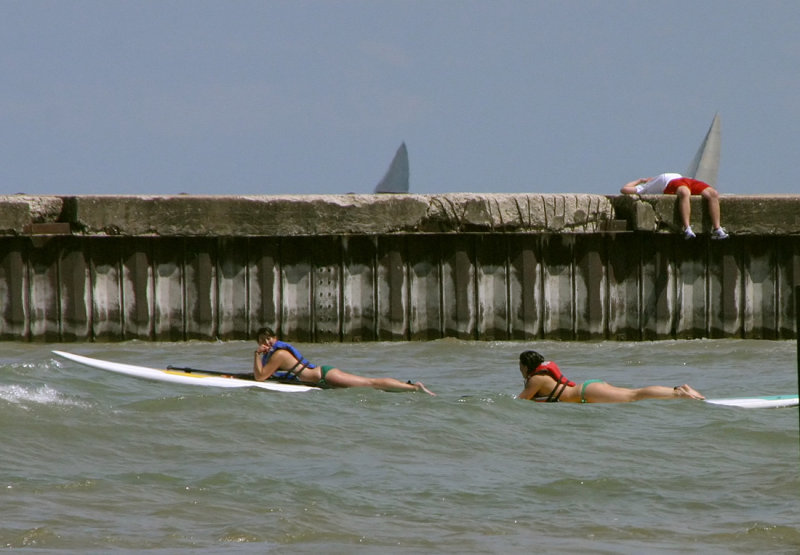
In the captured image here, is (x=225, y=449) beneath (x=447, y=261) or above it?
beneath

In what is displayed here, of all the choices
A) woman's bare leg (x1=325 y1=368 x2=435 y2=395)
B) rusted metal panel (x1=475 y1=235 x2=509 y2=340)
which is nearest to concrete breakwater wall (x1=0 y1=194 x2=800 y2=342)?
rusted metal panel (x1=475 y1=235 x2=509 y2=340)

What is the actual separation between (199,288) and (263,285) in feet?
2.35

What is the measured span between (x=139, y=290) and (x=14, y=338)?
1504 mm

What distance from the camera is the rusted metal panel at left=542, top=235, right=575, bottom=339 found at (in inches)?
586

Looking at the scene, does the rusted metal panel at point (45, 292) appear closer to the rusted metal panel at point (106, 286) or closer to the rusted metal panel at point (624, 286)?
the rusted metal panel at point (106, 286)

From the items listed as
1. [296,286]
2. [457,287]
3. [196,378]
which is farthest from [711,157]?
[196,378]

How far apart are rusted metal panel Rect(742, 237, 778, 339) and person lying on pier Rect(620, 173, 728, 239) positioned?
46cm

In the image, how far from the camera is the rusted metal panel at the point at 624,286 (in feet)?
49.1

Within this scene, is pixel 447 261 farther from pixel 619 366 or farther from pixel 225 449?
pixel 225 449

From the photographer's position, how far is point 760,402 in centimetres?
1051

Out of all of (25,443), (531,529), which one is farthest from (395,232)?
(531,529)

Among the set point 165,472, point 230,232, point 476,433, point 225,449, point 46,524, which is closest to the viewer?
point 46,524

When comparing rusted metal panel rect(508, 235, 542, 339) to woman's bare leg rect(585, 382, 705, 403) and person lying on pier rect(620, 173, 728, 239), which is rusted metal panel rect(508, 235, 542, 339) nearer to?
person lying on pier rect(620, 173, 728, 239)

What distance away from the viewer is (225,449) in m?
8.69
